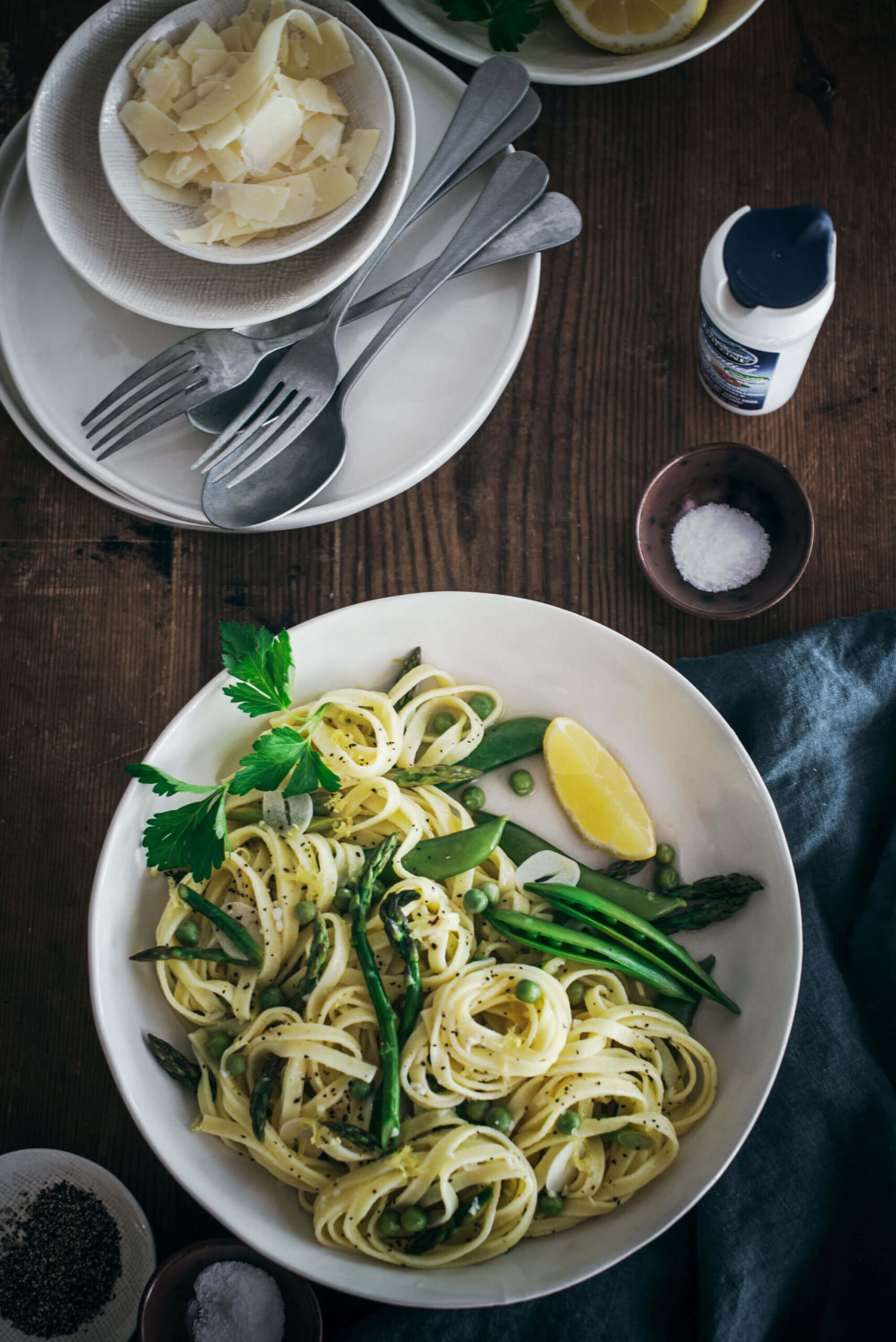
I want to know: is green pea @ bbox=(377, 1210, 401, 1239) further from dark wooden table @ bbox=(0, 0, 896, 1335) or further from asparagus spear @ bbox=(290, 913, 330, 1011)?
dark wooden table @ bbox=(0, 0, 896, 1335)

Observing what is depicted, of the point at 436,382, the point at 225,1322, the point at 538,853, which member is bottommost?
the point at 225,1322

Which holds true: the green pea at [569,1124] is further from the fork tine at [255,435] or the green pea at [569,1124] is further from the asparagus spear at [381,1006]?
the fork tine at [255,435]

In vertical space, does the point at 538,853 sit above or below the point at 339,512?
below

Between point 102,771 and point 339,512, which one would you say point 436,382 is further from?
point 102,771

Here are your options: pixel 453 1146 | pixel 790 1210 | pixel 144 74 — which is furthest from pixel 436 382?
pixel 790 1210

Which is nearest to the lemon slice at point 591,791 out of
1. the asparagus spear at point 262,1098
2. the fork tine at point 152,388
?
the asparagus spear at point 262,1098

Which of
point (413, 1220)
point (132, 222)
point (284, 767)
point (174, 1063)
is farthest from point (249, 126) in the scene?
point (413, 1220)

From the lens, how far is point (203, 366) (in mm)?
1929

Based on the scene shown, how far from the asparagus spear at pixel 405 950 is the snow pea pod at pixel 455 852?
82mm

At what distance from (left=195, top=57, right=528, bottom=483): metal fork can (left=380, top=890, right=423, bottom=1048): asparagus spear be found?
85 cm

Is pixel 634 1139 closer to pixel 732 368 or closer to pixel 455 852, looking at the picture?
pixel 455 852

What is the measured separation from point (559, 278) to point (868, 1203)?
2000 mm

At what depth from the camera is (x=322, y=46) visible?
184 centimetres

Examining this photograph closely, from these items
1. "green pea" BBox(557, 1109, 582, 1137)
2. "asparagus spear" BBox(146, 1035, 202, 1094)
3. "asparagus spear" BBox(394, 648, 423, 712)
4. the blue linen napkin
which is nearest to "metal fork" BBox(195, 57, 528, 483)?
"asparagus spear" BBox(394, 648, 423, 712)
